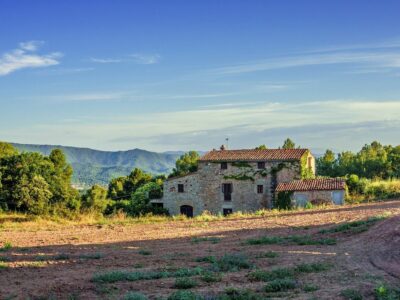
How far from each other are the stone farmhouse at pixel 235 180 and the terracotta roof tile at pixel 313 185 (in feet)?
5.14

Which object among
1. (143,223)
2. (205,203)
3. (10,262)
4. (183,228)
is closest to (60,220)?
(143,223)

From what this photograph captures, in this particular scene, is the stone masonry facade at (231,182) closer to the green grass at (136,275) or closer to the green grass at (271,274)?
the green grass at (271,274)

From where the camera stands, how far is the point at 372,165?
220 ft

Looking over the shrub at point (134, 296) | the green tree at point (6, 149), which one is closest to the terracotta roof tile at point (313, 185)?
the green tree at point (6, 149)

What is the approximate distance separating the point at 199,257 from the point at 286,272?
11.3ft

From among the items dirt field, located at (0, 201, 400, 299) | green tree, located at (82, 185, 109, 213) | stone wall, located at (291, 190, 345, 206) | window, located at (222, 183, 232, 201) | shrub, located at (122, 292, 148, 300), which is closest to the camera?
shrub, located at (122, 292, 148, 300)

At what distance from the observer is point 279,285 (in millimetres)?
11227

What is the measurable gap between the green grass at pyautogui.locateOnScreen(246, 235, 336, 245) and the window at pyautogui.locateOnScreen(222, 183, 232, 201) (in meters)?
31.0

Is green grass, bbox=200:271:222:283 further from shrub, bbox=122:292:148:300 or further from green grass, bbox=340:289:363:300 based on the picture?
green grass, bbox=340:289:363:300

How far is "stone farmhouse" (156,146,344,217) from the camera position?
163ft

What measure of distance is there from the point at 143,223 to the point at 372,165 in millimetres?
45024

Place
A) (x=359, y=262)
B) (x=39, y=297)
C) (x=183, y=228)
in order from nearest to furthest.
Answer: (x=39, y=297) → (x=359, y=262) → (x=183, y=228)

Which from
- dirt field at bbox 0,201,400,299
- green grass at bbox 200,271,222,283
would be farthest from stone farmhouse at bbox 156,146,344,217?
green grass at bbox 200,271,222,283

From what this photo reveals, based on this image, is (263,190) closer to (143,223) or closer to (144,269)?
(143,223)
